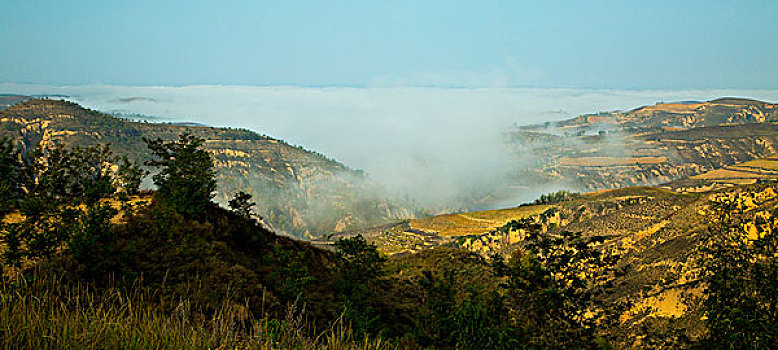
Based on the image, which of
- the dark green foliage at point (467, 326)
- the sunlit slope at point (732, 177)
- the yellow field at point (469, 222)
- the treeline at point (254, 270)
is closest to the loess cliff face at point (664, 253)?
the treeline at point (254, 270)

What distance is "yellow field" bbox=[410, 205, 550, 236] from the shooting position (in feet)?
494

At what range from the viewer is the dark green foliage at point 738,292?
10.6m

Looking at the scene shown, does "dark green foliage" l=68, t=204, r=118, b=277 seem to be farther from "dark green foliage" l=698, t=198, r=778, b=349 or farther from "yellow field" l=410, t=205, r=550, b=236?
"yellow field" l=410, t=205, r=550, b=236

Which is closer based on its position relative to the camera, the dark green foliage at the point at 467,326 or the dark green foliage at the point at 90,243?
the dark green foliage at the point at 467,326

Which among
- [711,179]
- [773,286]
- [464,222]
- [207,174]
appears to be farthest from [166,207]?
[711,179]

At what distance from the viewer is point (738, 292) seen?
39.5 ft

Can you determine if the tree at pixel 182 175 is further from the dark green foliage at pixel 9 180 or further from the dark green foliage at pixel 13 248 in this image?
the dark green foliage at pixel 13 248

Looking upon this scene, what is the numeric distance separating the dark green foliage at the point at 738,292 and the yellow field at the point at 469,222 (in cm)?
13247

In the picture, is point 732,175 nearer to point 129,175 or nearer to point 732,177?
point 732,177

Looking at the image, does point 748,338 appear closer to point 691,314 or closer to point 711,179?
point 691,314

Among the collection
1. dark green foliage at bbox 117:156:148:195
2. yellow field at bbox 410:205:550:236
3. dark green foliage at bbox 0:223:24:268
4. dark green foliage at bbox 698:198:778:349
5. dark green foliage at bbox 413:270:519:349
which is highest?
dark green foliage at bbox 117:156:148:195

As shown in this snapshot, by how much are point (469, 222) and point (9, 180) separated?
527 feet

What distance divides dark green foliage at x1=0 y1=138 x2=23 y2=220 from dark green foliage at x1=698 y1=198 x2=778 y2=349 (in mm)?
17195

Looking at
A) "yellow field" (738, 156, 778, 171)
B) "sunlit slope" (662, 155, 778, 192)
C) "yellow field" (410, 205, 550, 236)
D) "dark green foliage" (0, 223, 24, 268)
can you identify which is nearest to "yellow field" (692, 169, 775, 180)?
"sunlit slope" (662, 155, 778, 192)
